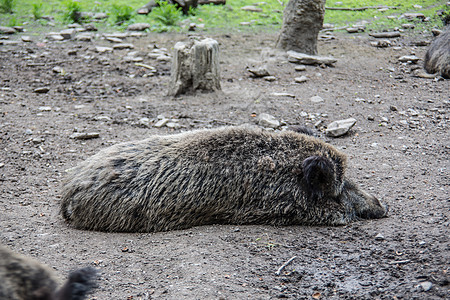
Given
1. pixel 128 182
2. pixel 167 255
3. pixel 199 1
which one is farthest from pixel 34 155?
pixel 199 1

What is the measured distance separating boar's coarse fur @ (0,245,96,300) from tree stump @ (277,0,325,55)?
922cm

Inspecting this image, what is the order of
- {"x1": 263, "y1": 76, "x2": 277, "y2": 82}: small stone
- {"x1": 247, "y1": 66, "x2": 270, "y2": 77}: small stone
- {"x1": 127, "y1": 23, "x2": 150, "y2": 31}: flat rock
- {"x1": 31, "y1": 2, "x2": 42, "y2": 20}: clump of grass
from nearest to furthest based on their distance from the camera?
{"x1": 263, "y1": 76, "x2": 277, "y2": 82}: small stone < {"x1": 247, "y1": 66, "x2": 270, "y2": 77}: small stone < {"x1": 127, "y1": 23, "x2": 150, "y2": 31}: flat rock < {"x1": 31, "y1": 2, "x2": 42, "y2": 20}: clump of grass

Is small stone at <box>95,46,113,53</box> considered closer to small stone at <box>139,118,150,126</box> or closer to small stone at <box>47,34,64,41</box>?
small stone at <box>47,34,64,41</box>

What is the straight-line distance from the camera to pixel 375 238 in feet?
14.7

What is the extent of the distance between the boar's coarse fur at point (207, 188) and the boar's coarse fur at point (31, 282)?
8.23ft

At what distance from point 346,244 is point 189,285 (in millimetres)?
1681

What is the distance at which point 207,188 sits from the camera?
4.82 metres

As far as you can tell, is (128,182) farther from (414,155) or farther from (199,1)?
(199,1)

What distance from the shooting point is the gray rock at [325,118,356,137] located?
23.7ft

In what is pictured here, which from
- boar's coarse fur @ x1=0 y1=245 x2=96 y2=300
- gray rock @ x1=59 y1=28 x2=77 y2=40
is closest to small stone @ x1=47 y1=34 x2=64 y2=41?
gray rock @ x1=59 y1=28 x2=77 y2=40

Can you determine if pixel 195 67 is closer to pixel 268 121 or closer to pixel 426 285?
pixel 268 121

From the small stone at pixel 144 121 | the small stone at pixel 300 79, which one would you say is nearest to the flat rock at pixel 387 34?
the small stone at pixel 300 79

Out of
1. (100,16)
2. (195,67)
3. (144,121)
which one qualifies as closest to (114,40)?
(100,16)

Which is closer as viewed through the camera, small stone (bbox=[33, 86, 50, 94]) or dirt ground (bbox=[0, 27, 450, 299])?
dirt ground (bbox=[0, 27, 450, 299])
